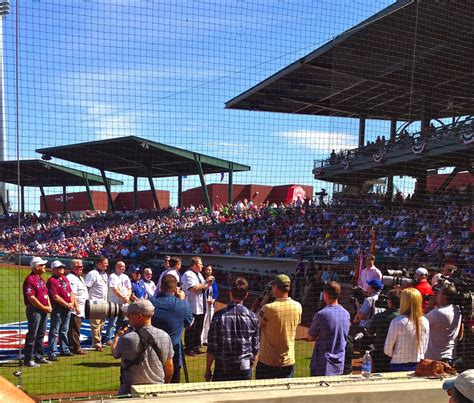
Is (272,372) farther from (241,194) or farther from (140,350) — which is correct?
(241,194)

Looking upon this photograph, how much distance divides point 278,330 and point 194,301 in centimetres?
368

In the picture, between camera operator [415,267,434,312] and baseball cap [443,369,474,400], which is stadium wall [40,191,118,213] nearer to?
camera operator [415,267,434,312]

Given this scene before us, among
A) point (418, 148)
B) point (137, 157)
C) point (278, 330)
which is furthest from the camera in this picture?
point (137, 157)

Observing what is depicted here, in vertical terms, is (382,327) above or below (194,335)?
above

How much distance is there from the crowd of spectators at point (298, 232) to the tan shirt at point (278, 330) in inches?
149

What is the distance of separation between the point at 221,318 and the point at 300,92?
7.57 m

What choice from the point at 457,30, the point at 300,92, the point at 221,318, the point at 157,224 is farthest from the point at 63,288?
the point at 157,224

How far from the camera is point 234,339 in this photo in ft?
14.3

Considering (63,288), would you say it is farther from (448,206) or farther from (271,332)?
(448,206)

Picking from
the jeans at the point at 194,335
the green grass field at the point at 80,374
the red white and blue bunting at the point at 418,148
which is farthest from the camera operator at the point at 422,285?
the red white and blue bunting at the point at 418,148

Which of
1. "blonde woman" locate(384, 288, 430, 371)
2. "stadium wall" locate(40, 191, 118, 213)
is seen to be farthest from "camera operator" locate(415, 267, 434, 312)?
"stadium wall" locate(40, 191, 118, 213)

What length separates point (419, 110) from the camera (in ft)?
47.3

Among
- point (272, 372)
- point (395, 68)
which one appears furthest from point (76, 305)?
point (395, 68)

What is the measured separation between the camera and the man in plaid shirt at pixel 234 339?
435cm
